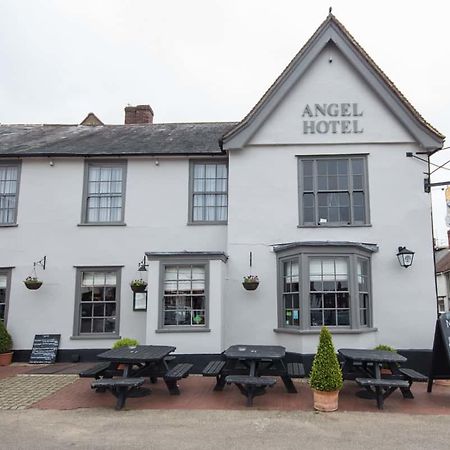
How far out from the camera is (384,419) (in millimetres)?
7359

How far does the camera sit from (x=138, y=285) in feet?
40.3

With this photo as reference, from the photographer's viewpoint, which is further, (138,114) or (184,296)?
(138,114)

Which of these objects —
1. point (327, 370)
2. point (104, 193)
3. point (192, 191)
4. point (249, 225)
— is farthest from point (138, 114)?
point (327, 370)

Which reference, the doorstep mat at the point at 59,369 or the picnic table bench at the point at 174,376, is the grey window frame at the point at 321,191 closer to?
the picnic table bench at the point at 174,376

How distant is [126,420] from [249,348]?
3082mm

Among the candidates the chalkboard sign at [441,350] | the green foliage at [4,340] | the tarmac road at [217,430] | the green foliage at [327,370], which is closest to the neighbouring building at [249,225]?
the green foliage at [4,340]

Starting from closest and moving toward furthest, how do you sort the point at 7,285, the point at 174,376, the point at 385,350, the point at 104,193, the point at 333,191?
the point at 174,376 < the point at 385,350 < the point at 333,191 < the point at 7,285 < the point at 104,193

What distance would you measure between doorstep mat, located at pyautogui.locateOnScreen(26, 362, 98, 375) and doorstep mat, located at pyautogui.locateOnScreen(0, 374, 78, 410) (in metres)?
0.38

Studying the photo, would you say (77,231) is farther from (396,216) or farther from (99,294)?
(396,216)

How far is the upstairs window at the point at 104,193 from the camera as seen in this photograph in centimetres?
1343

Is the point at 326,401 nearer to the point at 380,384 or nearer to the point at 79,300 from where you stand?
the point at 380,384

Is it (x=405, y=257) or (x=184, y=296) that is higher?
(x=405, y=257)

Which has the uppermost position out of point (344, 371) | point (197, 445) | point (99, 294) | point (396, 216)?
point (396, 216)

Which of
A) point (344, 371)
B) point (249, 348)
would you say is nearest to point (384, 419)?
point (344, 371)
